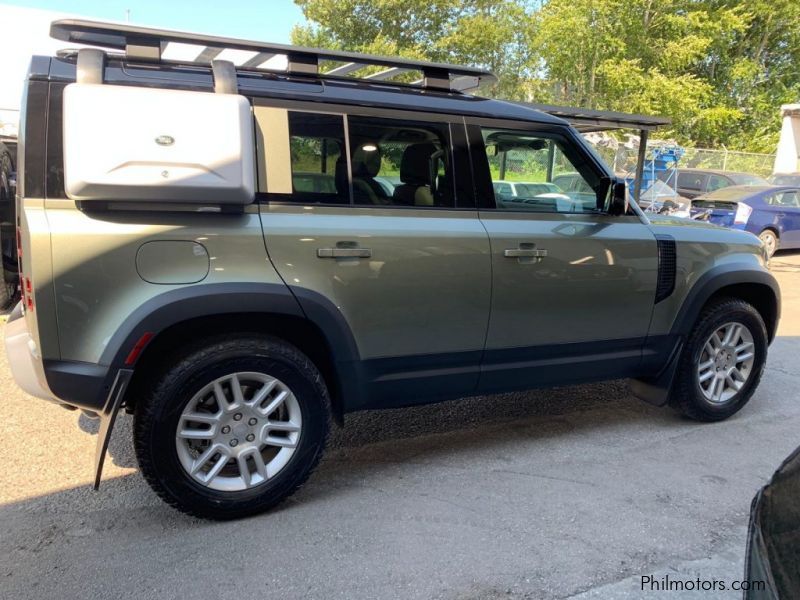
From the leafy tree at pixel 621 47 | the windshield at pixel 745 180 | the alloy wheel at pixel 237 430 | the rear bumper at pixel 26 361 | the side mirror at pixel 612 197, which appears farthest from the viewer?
the leafy tree at pixel 621 47

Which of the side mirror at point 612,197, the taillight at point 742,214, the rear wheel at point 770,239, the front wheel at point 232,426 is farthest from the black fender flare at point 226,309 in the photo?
the rear wheel at point 770,239

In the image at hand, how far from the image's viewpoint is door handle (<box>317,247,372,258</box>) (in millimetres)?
2891

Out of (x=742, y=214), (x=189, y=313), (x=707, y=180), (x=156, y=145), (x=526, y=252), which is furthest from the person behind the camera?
(x=707, y=180)

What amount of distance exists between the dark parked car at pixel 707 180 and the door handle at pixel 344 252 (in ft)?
46.0

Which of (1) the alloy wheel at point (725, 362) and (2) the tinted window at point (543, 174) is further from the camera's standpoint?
(1) the alloy wheel at point (725, 362)

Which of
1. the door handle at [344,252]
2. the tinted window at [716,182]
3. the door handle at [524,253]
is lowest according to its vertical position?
the tinted window at [716,182]

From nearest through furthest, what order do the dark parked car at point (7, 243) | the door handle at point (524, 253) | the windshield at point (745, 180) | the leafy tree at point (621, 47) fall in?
the door handle at point (524, 253) → the dark parked car at point (7, 243) → the windshield at point (745, 180) → the leafy tree at point (621, 47)

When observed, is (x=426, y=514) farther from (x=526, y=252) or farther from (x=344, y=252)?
(x=526, y=252)

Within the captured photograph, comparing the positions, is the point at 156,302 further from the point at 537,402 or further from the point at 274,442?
the point at 537,402

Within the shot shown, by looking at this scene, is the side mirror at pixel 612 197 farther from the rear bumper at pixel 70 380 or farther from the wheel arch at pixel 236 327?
the rear bumper at pixel 70 380

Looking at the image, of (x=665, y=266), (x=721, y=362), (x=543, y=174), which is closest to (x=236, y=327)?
(x=543, y=174)

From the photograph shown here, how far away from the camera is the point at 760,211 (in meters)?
11.8

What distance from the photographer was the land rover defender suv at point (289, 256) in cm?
252

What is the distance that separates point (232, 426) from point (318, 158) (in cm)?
134
